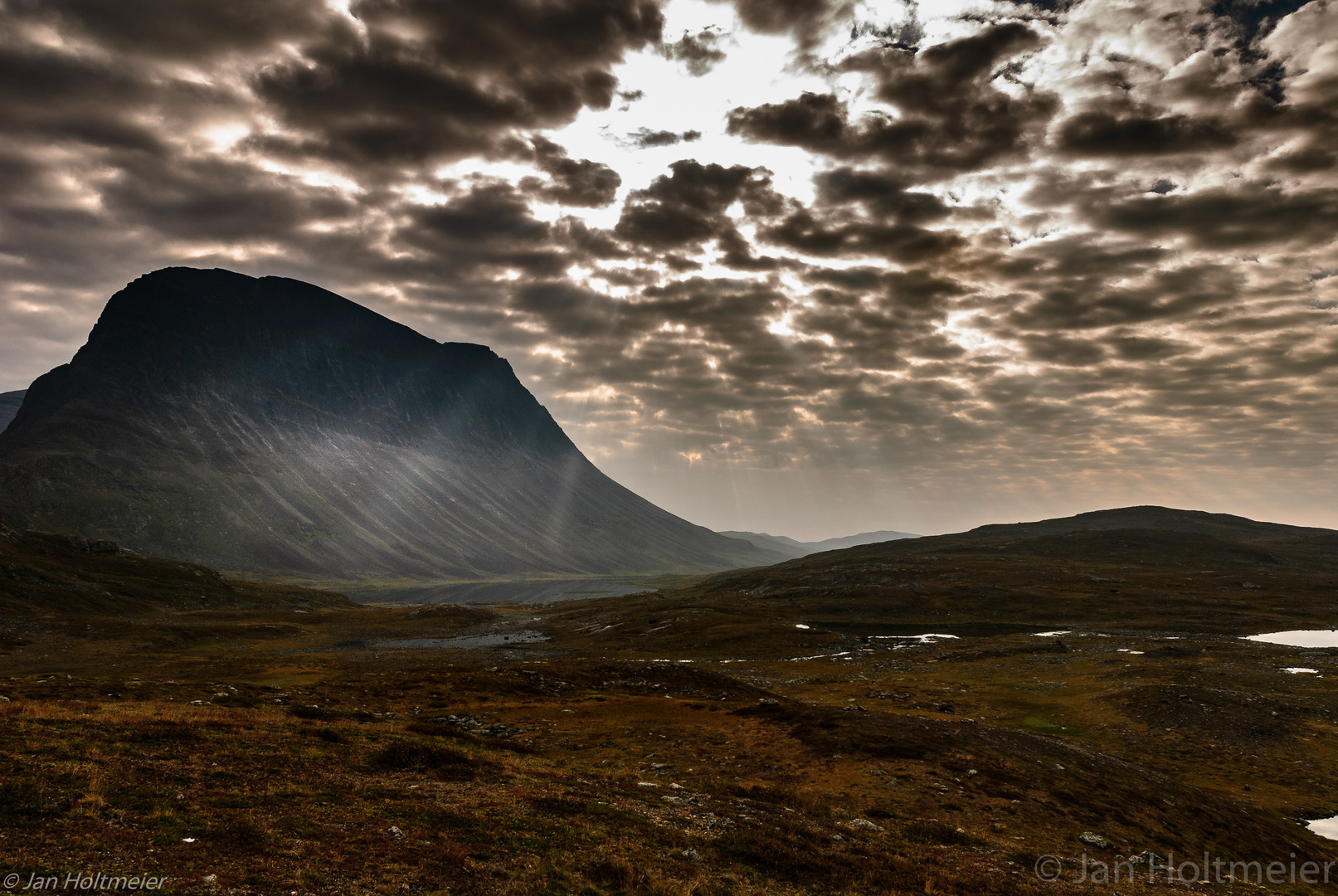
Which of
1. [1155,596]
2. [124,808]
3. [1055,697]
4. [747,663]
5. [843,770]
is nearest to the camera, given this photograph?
[124,808]

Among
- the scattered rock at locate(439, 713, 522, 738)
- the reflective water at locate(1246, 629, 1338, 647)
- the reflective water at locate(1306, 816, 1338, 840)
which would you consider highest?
the reflective water at locate(1246, 629, 1338, 647)

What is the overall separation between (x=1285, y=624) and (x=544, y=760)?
14668 cm

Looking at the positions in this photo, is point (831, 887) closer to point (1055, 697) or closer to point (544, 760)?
point (544, 760)

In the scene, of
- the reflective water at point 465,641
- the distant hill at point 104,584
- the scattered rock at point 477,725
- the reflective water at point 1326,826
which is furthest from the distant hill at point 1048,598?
the distant hill at point 104,584

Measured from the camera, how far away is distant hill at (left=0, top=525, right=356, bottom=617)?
119 m

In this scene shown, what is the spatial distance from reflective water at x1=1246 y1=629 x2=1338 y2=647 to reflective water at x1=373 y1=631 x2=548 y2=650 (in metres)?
127

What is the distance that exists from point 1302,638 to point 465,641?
148391 mm

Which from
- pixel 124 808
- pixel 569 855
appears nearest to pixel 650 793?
pixel 569 855

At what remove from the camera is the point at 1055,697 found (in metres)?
62.1

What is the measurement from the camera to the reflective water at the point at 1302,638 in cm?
9506

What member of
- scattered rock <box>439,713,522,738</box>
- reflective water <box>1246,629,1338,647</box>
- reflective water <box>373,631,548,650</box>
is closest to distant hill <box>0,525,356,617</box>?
reflective water <box>373,631,548,650</box>

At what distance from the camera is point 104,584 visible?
141250mm

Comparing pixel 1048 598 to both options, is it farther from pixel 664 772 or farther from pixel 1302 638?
pixel 664 772

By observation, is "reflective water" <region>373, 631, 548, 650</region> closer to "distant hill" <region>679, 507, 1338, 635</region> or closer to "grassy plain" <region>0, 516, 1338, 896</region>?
"grassy plain" <region>0, 516, 1338, 896</region>
